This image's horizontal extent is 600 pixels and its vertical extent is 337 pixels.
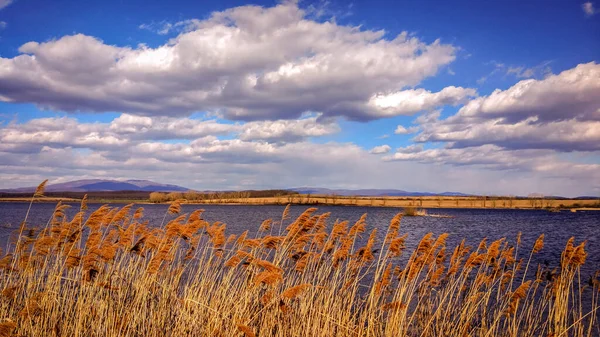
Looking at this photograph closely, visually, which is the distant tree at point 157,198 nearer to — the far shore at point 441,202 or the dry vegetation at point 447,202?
the far shore at point 441,202

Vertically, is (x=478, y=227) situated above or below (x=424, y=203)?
below

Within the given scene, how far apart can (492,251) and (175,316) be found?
240 inches

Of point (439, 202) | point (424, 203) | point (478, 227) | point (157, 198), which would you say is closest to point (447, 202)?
point (439, 202)

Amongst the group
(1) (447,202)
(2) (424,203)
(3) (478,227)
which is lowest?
(3) (478,227)

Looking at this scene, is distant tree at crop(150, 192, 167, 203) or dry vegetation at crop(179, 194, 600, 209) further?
distant tree at crop(150, 192, 167, 203)

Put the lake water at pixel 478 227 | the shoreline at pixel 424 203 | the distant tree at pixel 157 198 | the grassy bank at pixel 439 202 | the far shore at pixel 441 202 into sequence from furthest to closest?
the distant tree at pixel 157 198, the grassy bank at pixel 439 202, the far shore at pixel 441 202, the shoreline at pixel 424 203, the lake water at pixel 478 227

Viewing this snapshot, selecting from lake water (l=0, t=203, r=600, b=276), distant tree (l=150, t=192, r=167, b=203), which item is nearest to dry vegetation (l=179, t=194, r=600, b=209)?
distant tree (l=150, t=192, r=167, b=203)

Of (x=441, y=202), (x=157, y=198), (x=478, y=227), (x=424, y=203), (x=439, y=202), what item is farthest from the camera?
(x=157, y=198)

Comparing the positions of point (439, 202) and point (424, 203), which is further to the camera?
point (424, 203)

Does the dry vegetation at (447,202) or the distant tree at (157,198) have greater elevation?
the dry vegetation at (447,202)

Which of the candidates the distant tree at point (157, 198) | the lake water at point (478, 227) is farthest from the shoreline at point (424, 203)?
the lake water at point (478, 227)

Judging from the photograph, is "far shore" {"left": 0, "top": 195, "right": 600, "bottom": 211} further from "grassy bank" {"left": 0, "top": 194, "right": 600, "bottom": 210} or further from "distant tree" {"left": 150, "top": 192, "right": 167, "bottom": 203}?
"distant tree" {"left": 150, "top": 192, "right": 167, "bottom": 203}

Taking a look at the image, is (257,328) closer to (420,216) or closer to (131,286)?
(131,286)

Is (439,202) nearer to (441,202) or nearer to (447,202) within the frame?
(441,202)
